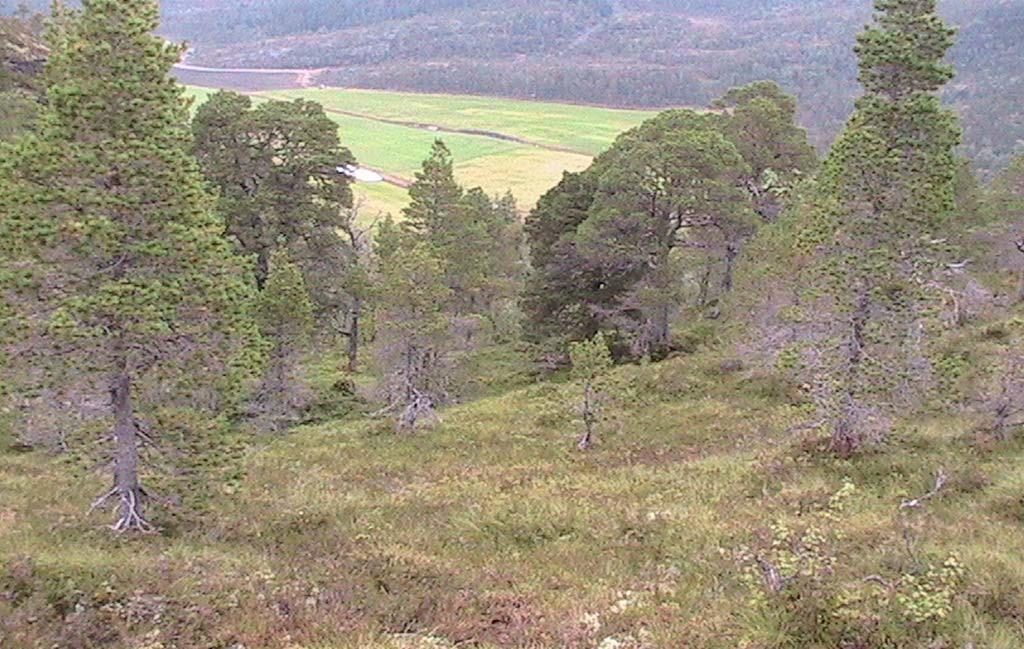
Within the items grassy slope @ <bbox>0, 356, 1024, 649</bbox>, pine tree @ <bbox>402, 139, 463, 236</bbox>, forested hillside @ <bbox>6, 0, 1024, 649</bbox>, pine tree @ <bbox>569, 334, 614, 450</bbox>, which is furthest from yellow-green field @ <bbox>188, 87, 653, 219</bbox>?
grassy slope @ <bbox>0, 356, 1024, 649</bbox>

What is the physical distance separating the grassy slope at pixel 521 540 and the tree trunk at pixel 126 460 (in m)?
0.49

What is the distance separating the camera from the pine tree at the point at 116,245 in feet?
42.3

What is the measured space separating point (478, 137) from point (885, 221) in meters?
142

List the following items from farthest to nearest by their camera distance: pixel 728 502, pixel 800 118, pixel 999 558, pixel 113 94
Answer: pixel 800 118, pixel 728 502, pixel 113 94, pixel 999 558

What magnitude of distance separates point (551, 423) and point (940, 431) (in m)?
12.0

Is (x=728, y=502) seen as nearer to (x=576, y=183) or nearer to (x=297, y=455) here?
(x=297, y=455)

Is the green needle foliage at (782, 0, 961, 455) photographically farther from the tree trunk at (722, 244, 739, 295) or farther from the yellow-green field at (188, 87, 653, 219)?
the yellow-green field at (188, 87, 653, 219)

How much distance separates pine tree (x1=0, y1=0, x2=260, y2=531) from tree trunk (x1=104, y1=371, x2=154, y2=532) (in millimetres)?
21

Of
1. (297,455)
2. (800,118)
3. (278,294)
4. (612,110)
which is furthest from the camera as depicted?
(612,110)

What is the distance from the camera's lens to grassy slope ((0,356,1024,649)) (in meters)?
9.70

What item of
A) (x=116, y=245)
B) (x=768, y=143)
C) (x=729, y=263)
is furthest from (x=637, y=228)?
(x=116, y=245)

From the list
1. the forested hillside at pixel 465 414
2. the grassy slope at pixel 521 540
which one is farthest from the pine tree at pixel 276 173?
the grassy slope at pixel 521 540

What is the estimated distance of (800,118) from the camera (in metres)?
135

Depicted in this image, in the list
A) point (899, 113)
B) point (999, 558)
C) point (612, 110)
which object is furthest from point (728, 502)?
point (612, 110)
